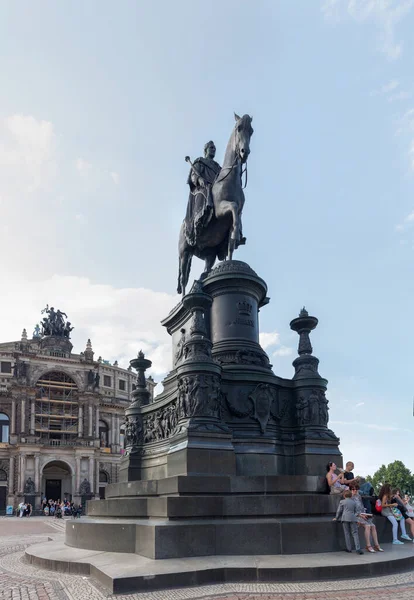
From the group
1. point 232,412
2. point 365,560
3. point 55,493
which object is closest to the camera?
point 365,560

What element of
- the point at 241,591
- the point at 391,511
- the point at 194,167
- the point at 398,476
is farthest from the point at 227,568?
the point at 398,476

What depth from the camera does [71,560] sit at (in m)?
8.02

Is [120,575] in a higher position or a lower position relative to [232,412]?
lower

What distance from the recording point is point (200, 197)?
13.7 meters

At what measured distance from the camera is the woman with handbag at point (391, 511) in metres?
9.68

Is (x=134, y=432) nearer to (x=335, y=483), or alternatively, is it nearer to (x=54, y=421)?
(x=335, y=483)

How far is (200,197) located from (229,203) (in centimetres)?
120

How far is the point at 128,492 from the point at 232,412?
246 cm

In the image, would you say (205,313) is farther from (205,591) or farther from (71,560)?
(205,591)

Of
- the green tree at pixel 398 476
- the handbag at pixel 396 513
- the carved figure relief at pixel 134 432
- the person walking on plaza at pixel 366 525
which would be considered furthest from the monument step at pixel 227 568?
the green tree at pixel 398 476

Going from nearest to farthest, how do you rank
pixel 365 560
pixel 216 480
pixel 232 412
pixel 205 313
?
pixel 365 560 < pixel 216 480 < pixel 232 412 < pixel 205 313

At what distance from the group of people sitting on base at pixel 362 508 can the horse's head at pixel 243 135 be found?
675cm

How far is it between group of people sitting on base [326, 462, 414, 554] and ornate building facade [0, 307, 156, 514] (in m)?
56.8

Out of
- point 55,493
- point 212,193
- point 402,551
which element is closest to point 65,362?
point 55,493
